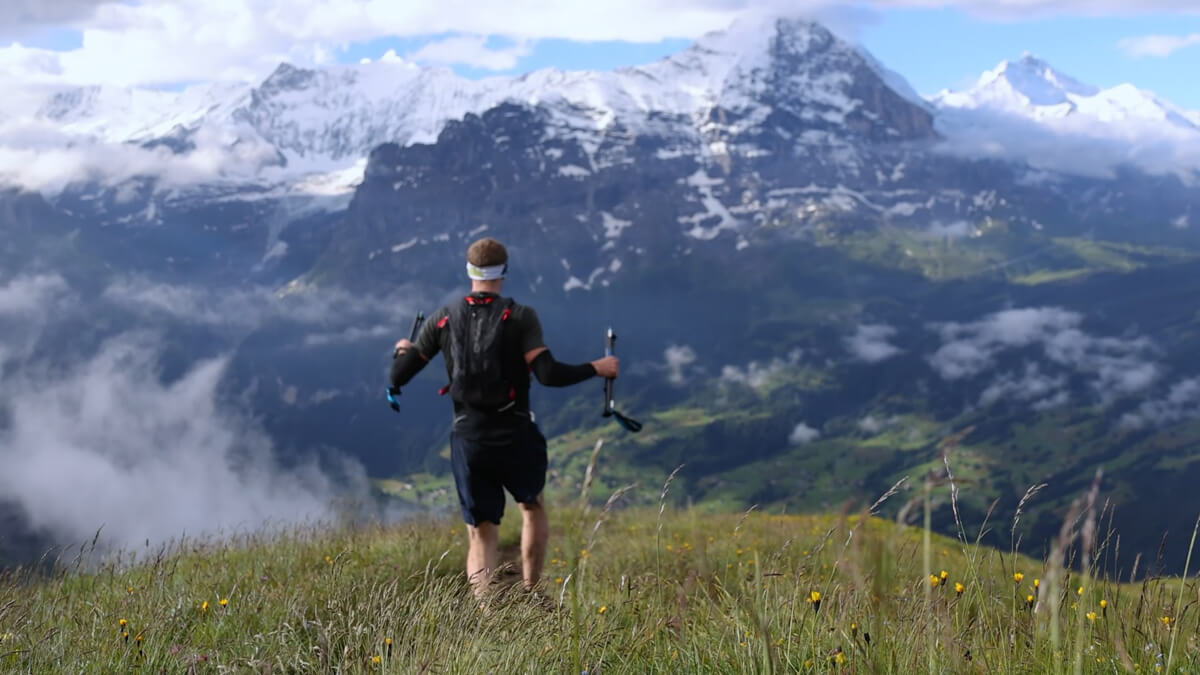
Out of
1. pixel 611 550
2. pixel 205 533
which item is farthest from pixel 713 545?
pixel 205 533

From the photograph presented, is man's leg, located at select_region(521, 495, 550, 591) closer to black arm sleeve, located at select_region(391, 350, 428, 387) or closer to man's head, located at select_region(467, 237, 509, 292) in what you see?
black arm sleeve, located at select_region(391, 350, 428, 387)

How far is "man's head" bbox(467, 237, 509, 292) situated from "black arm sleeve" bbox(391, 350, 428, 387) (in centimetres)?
82

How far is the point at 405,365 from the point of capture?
27.0ft

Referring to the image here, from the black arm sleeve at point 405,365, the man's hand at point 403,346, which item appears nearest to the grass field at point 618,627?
the black arm sleeve at point 405,365

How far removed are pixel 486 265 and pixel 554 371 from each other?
3.64 ft

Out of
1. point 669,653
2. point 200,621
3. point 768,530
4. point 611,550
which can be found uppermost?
point 669,653

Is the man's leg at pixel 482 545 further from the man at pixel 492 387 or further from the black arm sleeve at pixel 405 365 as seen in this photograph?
the black arm sleeve at pixel 405 365

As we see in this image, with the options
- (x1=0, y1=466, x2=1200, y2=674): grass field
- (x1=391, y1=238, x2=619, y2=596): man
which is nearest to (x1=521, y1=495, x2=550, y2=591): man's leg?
(x1=391, y1=238, x2=619, y2=596): man

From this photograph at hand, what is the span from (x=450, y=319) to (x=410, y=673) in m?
4.25

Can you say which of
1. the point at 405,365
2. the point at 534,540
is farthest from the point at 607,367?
the point at 405,365

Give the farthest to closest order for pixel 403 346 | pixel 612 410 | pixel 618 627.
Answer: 1. pixel 403 346
2. pixel 612 410
3. pixel 618 627

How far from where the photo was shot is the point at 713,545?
35.8 ft

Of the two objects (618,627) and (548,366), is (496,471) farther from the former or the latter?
(618,627)

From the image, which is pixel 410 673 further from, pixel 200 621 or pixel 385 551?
pixel 385 551
